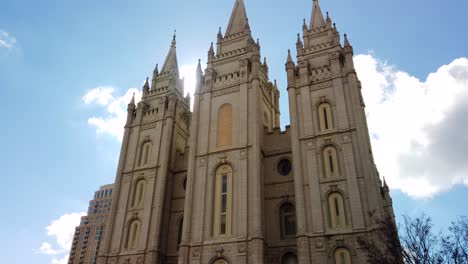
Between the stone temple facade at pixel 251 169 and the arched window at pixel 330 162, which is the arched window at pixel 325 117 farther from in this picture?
the arched window at pixel 330 162

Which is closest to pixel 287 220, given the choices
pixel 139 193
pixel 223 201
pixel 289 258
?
pixel 289 258

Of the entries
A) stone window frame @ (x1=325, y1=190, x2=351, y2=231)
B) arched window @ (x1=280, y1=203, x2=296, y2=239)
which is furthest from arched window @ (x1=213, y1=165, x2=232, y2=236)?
stone window frame @ (x1=325, y1=190, x2=351, y2=231)

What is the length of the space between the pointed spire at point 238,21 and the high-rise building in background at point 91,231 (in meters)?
80.4

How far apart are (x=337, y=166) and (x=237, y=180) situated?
292 inches

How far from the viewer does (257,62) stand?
3531cm

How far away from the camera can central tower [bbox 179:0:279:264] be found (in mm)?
27797

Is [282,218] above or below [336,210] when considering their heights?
above

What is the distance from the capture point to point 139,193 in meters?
35.4

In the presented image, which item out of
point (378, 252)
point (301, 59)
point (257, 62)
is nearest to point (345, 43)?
point (301, 59)

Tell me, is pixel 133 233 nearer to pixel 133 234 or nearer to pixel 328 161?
pixel 133 234

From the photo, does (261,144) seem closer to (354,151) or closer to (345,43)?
(354,151)

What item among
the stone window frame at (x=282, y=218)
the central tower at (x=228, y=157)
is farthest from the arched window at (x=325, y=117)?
the stone window frame at (x=282, y=218)

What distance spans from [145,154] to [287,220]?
15.4 metres

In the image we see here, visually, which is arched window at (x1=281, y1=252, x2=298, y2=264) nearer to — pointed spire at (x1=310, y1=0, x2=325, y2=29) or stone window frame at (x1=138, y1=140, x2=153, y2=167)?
stone window frame at (x1=138, y1=140, x2=153, y2=167)
